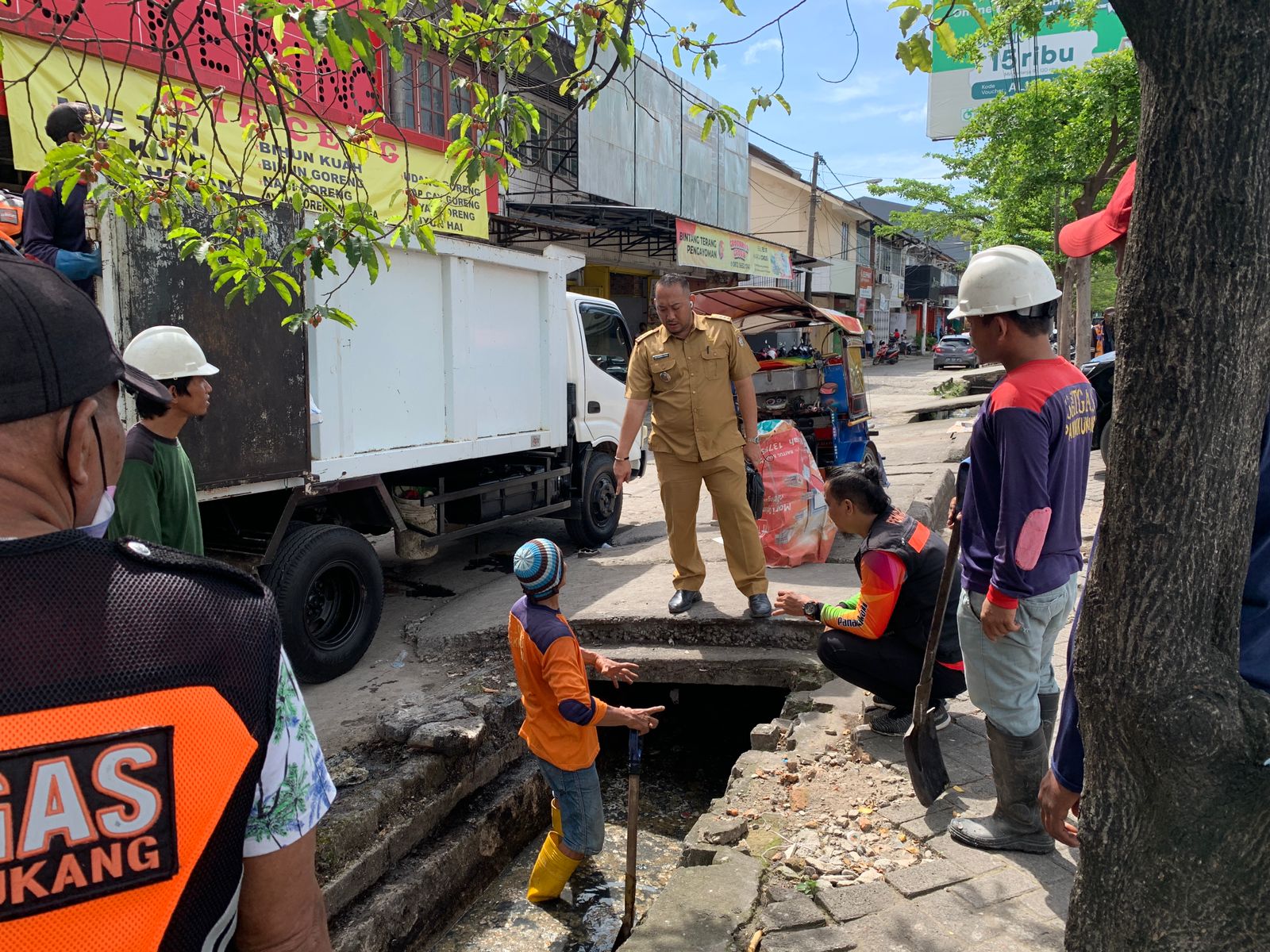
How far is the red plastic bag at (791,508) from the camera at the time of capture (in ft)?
21.5

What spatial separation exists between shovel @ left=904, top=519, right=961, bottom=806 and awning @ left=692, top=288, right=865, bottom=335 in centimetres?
592

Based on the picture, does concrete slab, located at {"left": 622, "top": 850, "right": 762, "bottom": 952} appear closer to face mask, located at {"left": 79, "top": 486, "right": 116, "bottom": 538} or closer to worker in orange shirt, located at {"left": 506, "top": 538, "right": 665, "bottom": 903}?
worker in orange shirt, located at {"left": 506, "top": 538, "right": 665, "bottom": 903}

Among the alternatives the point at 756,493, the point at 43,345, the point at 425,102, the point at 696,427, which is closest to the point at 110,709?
the point at 43,345

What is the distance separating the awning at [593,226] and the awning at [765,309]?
460 centimetres

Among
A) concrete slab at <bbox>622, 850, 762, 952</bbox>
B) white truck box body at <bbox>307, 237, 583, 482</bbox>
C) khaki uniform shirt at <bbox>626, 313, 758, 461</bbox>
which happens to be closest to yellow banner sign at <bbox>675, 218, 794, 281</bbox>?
white truck box body at <bbox>307, 237, 583, 482</bbox>

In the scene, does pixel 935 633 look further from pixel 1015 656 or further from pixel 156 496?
pixel 156 496

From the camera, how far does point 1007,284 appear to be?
2.68m

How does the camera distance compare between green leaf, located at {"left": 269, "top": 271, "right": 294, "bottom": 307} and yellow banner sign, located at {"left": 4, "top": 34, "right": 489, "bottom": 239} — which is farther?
yellow banner sign, located at {"left": 4, "top": 34, "right": 489, "bottom": 239}

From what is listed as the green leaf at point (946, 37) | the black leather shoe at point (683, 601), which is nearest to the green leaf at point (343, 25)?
the green leaf at point (946, 37)

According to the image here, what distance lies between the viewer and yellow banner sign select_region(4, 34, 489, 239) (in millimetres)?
5184

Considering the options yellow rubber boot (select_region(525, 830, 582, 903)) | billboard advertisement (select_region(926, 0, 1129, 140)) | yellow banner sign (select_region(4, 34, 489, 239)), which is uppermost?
billboard advertisement (select_region(926, 0, 1129, 140))

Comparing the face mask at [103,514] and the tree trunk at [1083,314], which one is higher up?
the tree trunk at [1083,314]

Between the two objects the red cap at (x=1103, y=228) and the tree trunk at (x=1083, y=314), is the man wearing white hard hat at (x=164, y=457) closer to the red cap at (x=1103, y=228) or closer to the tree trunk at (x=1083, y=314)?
the red cap at (x=1103, y=228)

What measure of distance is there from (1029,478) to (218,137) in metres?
5.00
